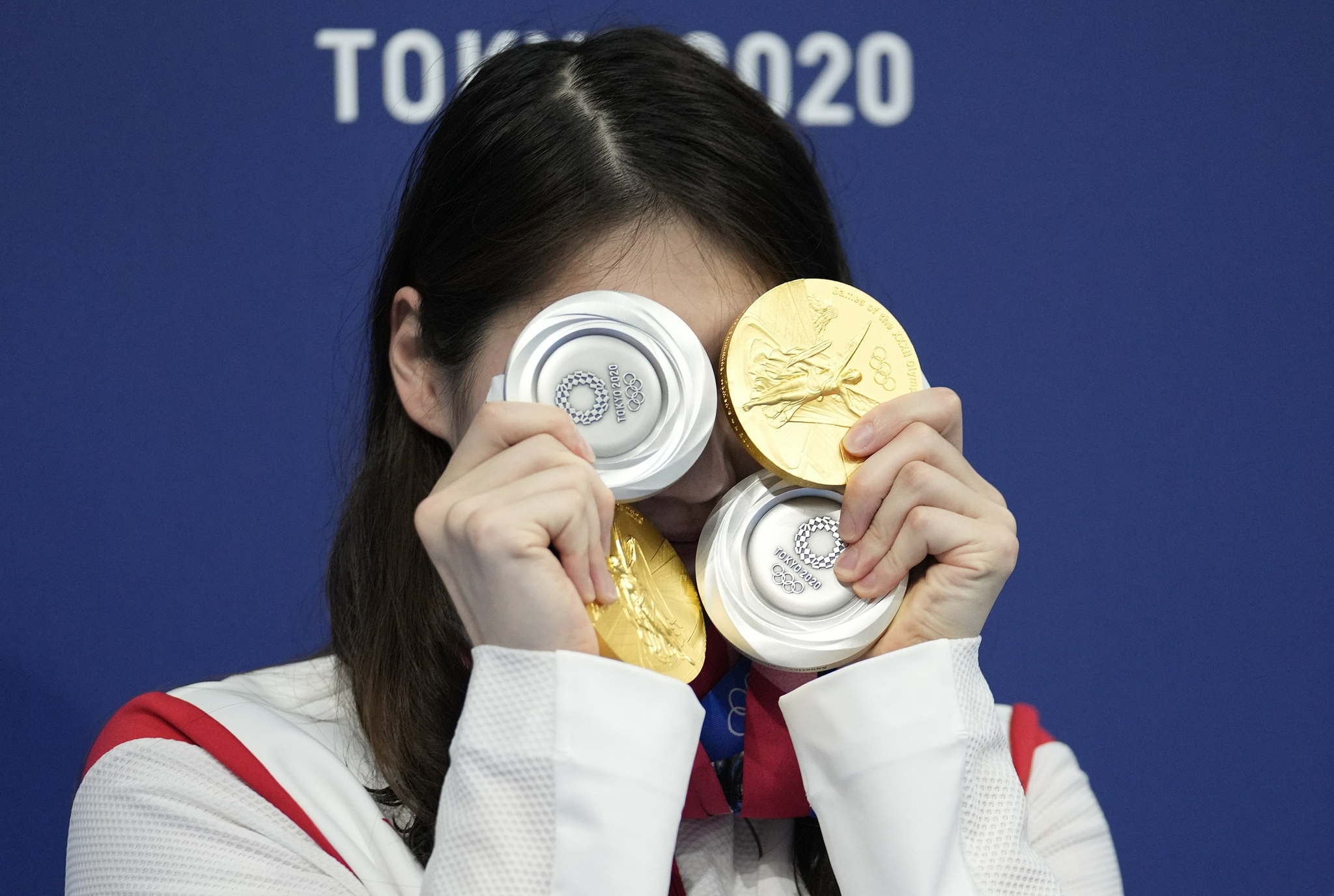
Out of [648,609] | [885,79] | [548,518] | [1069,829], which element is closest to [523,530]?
[548,518]

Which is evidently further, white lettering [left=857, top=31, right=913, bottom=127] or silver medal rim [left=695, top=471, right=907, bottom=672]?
white lettering [left=857, top=31, right=913, bottom=127]

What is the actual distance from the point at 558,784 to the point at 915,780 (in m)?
0.24

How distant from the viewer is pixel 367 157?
1459 millimetres

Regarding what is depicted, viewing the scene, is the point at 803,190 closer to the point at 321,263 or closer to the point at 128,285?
the point at 321,263

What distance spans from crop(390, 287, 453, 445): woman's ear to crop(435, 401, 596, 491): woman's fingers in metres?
0.21

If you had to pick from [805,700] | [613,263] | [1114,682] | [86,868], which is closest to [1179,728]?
[1114,682]

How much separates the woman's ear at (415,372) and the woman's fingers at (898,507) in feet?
1.17

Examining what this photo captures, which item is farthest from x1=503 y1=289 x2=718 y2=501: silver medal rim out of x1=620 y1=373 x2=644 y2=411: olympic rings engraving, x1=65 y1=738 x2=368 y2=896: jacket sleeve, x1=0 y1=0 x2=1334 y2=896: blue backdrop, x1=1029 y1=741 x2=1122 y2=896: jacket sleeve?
x1=0 y1=0 x2=1334 y2=896: blue backdrop

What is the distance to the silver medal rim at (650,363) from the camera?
85 centimetres

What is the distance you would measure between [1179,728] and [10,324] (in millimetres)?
1454

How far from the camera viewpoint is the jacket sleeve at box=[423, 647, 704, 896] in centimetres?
76

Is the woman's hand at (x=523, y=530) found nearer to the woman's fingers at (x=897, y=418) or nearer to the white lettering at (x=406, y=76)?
the woman's fingers at (x=897, y=418)

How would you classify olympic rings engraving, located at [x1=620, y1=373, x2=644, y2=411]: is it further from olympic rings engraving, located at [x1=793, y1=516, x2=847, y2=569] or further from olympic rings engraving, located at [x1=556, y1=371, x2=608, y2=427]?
olympic rings engraving, located at [x1=793, y1=516, x2=847, y2=569]

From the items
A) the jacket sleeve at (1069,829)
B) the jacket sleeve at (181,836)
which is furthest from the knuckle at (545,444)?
the jacket sleeve at (1069,829)
